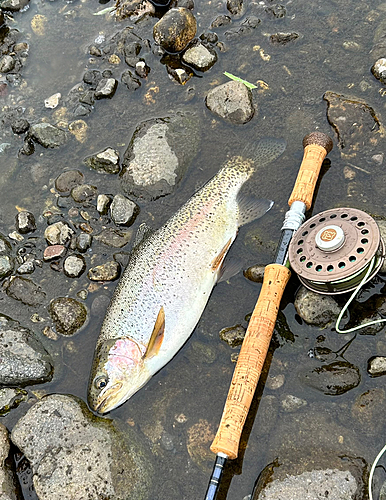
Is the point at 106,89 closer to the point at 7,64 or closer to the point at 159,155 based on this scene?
the point at 159,155

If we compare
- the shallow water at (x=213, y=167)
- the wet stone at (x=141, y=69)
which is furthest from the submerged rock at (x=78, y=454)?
the wet stone at (x=141, y=69)

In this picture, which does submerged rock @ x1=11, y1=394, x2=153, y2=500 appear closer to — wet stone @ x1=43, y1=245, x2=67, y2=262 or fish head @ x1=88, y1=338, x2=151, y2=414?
fish head @ x1=88, y1=338, x2=151, y2=414

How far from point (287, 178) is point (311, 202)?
1.88ft

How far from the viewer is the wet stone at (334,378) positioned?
4066mm

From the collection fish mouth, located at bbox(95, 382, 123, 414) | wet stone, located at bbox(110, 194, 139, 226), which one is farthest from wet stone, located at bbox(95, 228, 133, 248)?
fish mouth, located at bbox(95, 382, 123, 414)

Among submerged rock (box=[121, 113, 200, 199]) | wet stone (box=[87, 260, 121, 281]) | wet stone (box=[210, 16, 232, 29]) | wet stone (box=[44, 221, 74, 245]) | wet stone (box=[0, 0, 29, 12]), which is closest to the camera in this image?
wet stone (box=[87, 260, 121, 281])

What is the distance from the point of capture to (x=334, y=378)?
13.4 ft

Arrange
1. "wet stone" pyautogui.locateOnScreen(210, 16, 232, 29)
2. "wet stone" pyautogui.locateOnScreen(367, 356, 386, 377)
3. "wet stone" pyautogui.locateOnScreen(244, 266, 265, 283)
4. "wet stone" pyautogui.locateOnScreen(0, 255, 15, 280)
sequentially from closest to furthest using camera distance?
1. "wet stone" pyautogui.locateOnScreen(367, 356, 386, 377)
2. "wet stone" pyautogui.locateOnScreen(244, 266, 265, 283)
3. "wet stone" pyautogui.locateOnScreen(0, 255, 15, 280)
4. "wet stone" pyautogui.locateOnScreen(210, 16, 232, 29)

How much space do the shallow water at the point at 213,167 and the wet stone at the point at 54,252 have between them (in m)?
0.32

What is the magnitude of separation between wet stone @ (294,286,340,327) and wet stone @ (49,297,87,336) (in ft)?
7.49

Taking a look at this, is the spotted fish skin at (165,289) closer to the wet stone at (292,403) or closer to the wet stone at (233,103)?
the wet stone at (233,103)

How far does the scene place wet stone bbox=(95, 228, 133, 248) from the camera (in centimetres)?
506

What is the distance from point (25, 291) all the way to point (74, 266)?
1.98 ft

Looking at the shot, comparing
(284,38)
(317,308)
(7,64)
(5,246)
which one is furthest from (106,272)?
(284,38)
